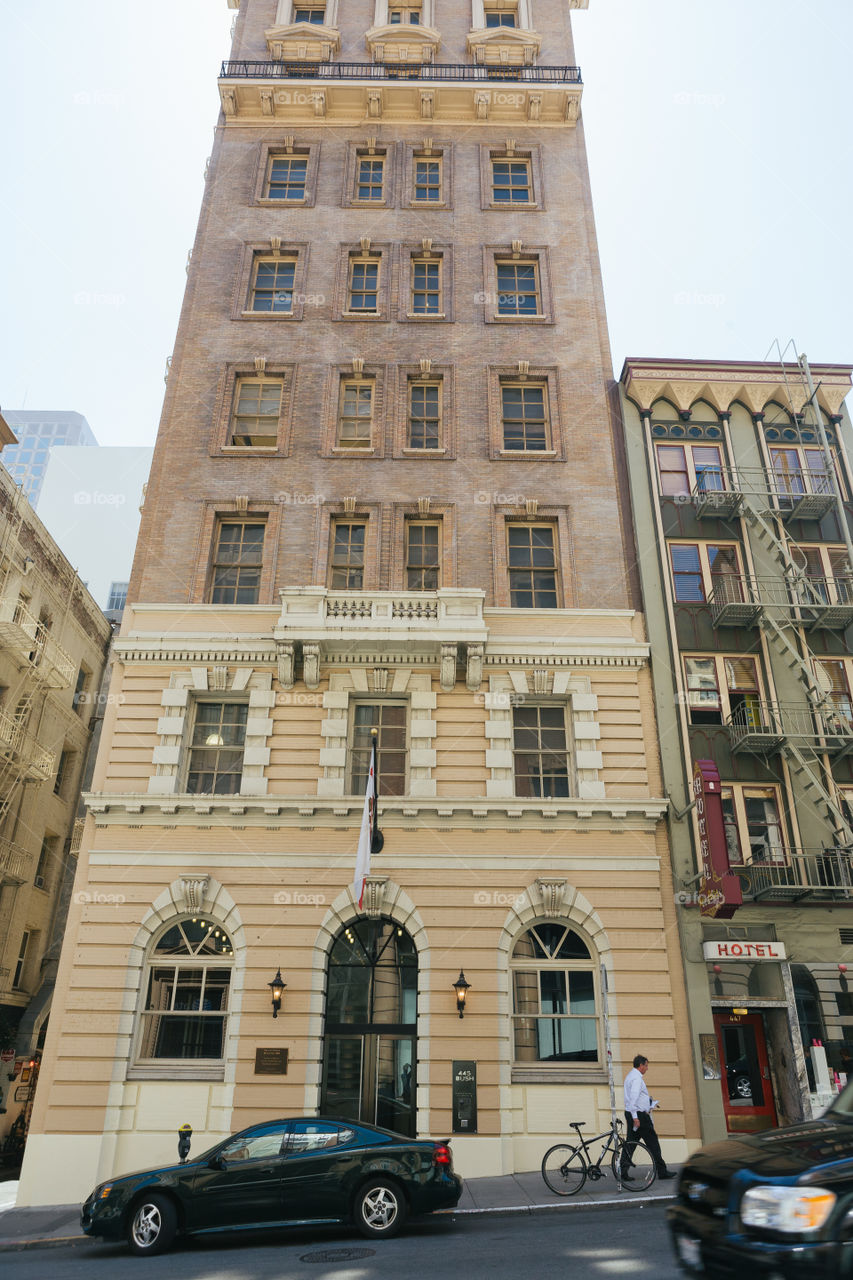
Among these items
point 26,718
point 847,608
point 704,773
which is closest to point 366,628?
point 704,773

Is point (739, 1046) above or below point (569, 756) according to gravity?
below

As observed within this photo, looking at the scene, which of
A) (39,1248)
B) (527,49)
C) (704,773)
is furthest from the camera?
(527,49)

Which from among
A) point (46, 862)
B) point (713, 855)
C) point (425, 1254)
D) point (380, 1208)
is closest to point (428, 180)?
point (713, 855)

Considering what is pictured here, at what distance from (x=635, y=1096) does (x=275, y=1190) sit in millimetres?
5907

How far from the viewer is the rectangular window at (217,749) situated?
2114 centimetres

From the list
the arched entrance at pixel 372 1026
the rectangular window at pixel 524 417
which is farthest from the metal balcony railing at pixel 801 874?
the rectangular window at pixel 524 417

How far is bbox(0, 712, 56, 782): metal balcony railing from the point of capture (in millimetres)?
27531

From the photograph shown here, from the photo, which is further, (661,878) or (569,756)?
(569,756)

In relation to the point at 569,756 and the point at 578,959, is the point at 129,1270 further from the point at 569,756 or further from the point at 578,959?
the point at 569,756

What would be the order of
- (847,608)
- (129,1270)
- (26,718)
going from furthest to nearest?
(26,718)
(847,608)
(129,1270)

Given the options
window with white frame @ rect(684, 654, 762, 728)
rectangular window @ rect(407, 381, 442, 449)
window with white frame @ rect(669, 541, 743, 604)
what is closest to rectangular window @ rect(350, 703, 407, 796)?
window with white frame @ rect(684, 654, 762, 728)

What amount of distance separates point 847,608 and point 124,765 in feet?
59.6

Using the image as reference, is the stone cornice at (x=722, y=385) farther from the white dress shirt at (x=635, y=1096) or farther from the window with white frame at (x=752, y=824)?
the white dress shirt at (x=635, y=1096)

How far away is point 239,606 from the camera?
2245 cm
